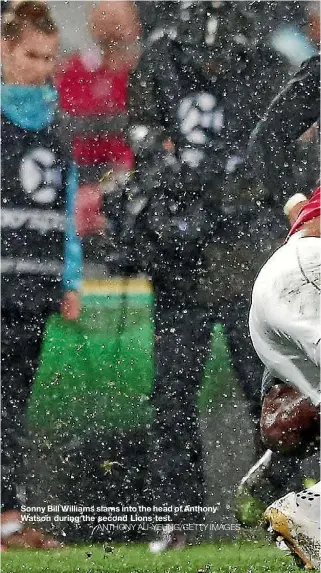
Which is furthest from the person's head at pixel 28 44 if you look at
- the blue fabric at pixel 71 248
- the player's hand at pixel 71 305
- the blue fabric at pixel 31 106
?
the player's hand at pixel 71 305

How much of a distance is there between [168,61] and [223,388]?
1.96ft

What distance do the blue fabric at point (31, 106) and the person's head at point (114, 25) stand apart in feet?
0.42

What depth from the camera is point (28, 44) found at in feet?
6.42

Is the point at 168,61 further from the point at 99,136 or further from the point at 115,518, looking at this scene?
the point at 115,518

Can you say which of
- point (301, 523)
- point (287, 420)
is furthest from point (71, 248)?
point (301, 523)

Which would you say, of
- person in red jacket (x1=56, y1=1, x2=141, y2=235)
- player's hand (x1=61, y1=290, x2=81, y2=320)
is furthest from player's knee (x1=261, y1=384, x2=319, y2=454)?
person in red jacket (x1=56, y1=1, x2=141, y2=235)

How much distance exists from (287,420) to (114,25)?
2.52 feet

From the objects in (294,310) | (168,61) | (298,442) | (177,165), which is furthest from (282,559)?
(168,61)

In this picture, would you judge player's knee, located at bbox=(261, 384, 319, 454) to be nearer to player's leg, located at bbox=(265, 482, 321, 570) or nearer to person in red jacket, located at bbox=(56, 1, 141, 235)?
player's leg, located at bbox=(265, 482, 321, 570)

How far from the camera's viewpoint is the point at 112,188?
6.36ft

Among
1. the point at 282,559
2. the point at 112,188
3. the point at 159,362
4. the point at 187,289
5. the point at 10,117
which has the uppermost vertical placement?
the point at 10,117

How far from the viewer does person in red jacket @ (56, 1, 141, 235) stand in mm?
1928

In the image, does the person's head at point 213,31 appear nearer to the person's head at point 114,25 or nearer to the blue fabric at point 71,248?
the person's head at point 114,25

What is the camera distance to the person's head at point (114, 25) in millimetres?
1921
